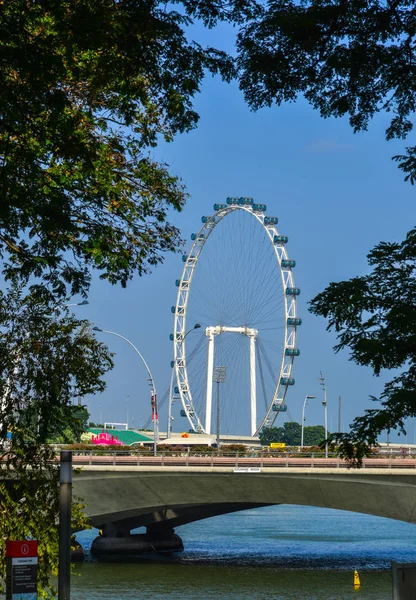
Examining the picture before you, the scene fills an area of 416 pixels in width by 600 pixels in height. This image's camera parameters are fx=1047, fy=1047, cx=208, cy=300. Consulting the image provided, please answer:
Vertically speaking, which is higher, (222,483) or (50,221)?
(50,221)

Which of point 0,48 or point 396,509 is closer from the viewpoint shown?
point 0,48

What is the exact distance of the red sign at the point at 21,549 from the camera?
1886cm

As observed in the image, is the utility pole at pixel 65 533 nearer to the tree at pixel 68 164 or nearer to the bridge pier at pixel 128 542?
the tree at pixel 68 164

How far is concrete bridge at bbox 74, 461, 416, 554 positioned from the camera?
207 ft

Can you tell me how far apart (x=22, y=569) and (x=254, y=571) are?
Answer: 45.5m

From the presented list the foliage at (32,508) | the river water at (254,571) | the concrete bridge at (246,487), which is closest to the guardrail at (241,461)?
the concrete bridge at (246,487)

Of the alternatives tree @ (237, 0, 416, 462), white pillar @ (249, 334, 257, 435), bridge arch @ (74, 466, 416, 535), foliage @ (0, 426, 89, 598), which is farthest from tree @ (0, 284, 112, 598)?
white pillar @ (249, 334, 257, 435)

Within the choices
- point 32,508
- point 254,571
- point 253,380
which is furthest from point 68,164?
point 253,380

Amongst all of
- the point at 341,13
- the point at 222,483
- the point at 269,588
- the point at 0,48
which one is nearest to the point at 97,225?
the point at 0,48

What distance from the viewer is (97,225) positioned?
20078 millimetres

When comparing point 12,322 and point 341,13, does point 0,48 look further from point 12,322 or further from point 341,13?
point 12,322

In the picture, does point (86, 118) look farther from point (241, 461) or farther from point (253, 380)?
point (253, 380)

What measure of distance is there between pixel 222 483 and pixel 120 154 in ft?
149

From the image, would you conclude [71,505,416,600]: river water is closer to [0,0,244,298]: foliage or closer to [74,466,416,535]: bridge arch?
[74,466,416,535]: bridge arch
